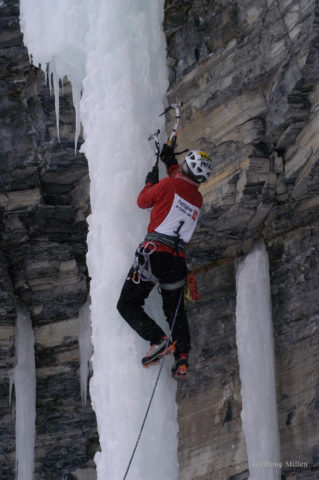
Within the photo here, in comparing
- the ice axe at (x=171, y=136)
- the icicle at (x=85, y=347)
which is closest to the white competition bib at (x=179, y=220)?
the ice axe at (x=171, y=136)

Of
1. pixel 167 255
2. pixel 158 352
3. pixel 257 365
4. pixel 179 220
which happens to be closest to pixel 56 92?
pixel 179 220

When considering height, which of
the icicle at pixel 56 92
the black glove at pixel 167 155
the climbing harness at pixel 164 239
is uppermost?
the icicle at pixel 56 92

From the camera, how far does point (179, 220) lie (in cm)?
545

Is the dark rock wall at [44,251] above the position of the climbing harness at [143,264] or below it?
above

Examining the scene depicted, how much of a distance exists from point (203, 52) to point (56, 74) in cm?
172

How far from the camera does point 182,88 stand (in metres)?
7.14

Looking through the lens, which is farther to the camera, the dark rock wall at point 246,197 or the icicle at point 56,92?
the icicle at point 56,92

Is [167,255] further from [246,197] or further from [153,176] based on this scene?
[246,197]

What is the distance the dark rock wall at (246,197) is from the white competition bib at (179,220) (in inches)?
46.1

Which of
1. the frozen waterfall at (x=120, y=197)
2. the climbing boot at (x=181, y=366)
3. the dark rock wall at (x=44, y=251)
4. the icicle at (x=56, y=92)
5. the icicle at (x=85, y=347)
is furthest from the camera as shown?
the icicle at (x=85, y=347)

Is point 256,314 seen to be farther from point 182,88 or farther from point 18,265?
point 18,265

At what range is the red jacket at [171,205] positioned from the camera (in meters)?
5.40

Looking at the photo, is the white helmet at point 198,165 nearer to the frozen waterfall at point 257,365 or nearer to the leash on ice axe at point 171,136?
the leash on ice axe at point 171,136

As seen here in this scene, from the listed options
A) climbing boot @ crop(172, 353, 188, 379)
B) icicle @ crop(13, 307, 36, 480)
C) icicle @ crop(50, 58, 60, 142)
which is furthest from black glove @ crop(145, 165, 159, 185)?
icicle @ crop(13, 307, 36, 480)
